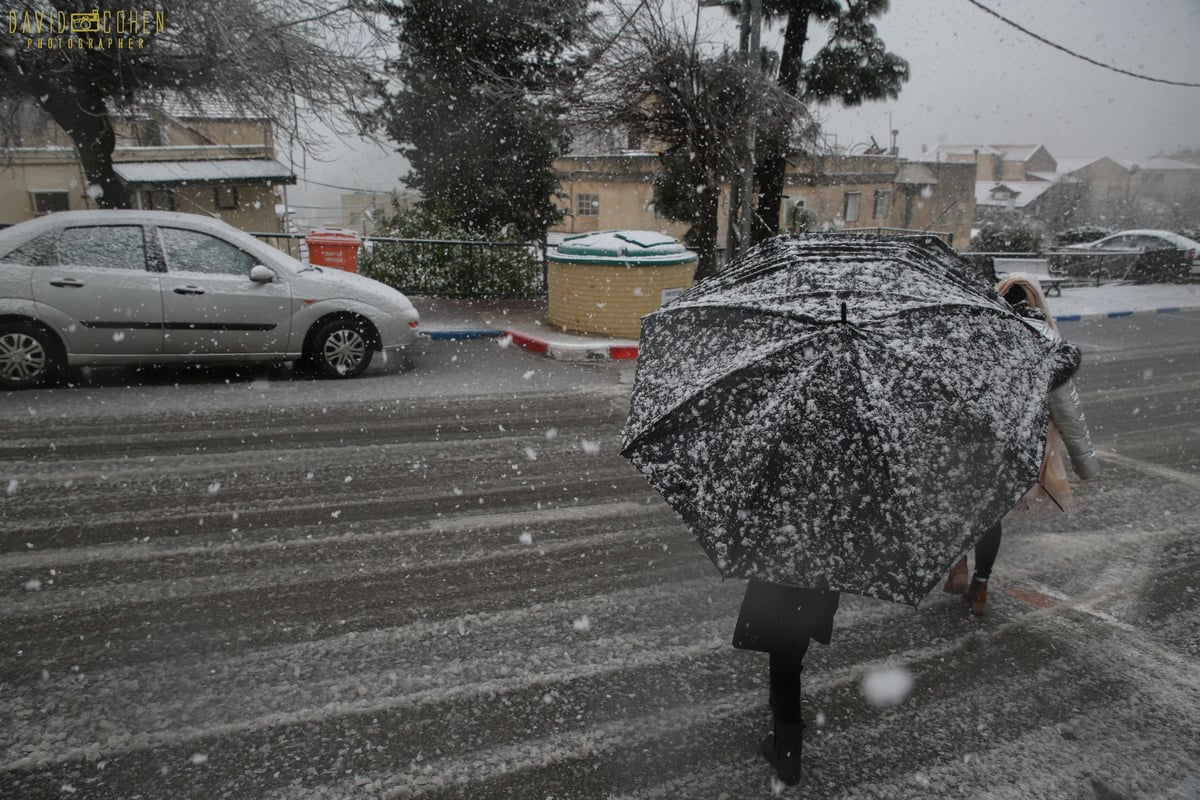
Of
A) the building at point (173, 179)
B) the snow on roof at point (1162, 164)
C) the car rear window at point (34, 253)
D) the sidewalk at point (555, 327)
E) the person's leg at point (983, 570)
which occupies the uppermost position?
the snow on roof at point (1162, 164)

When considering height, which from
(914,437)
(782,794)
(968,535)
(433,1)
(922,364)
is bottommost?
(782,794)

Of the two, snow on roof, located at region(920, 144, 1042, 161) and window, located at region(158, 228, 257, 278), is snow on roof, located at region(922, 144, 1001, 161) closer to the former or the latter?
snow on roof, located at region(920, 144, 1042, 161)

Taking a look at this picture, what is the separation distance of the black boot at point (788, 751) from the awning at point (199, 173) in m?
23.3

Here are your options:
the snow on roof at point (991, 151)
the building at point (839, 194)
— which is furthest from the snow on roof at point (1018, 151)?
the building at point (839, 194)

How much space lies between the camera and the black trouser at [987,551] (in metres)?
3.73

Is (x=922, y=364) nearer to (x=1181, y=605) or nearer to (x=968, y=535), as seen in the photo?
(x=968, y=535)

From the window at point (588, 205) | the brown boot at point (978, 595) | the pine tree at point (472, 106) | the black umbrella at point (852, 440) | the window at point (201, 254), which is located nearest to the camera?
the black umbrella at point (852, 440)

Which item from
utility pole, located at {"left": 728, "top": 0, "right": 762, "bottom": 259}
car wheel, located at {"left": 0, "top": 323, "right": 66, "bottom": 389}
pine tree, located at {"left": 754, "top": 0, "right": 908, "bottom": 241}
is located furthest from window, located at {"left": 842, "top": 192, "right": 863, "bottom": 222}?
car wheel, located at {"left": 0, "top": 323, "right": 66, "bottom": 389}

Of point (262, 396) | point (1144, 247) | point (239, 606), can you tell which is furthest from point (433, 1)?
point (1144, 247)

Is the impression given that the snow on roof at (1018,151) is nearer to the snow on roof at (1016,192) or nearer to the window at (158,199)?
the snow on roof at (1016,192)

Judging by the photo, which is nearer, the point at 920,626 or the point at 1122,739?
the point at 1122,739

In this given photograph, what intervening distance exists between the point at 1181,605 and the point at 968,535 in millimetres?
2853

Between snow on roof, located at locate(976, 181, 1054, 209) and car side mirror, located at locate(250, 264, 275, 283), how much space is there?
59115 millimetres

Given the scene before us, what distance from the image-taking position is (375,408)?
A: 782cm
